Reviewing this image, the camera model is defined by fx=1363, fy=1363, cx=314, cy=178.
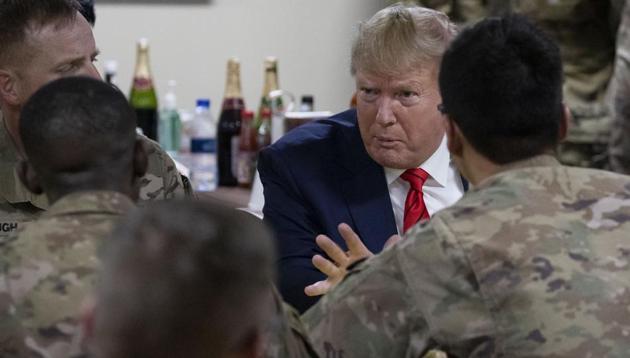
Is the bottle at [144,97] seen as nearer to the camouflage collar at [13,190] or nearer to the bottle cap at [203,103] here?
the bottle cap at [203,103]

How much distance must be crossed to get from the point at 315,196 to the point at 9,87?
633 millimetres

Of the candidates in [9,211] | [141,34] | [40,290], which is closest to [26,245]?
[40,290]

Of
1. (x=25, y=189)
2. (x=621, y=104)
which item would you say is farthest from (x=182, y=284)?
(x=621, y=104)

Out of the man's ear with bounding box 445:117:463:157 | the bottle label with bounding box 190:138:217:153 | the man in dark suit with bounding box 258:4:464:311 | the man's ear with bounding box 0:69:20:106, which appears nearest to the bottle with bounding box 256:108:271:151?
the bottle label with bounding box 190:138:217:153

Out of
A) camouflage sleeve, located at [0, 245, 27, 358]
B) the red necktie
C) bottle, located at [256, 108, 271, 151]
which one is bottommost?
bottle, located at [256, 108, 271, 151]

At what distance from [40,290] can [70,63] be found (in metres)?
0.96

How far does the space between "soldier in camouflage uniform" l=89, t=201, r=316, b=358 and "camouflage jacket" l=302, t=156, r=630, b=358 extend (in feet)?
1.89

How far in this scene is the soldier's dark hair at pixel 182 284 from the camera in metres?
1.18

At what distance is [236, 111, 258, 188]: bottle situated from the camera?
192 inches

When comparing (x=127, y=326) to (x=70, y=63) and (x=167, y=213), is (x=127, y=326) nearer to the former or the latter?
(x=167, y=213)

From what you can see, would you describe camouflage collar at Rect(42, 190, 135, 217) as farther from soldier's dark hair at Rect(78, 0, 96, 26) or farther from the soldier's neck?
soldier's dark hair at Rect(78, 0, 96, 26)

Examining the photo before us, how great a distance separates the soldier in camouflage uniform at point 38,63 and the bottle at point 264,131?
221 cm

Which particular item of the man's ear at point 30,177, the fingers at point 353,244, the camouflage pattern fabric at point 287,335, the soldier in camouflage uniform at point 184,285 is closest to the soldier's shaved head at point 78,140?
the man's ear at point 30,177

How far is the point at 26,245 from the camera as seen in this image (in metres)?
1.76
